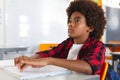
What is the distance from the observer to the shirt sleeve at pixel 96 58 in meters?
0.85

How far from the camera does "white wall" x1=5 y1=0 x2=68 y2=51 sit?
3.39 metres

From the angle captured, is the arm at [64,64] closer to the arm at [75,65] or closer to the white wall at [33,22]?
the arm at [75,65]

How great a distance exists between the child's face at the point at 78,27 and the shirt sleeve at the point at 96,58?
0.46 feet

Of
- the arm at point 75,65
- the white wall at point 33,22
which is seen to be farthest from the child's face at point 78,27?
the white wall at point 33,22

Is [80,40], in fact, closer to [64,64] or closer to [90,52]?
[90,52]

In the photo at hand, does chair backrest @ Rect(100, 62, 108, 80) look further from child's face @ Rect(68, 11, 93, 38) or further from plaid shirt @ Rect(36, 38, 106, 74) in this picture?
child's face @ Rect(68, 11, 93, 38)

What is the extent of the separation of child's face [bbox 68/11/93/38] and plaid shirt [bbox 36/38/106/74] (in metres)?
0.05

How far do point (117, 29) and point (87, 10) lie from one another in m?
4.48

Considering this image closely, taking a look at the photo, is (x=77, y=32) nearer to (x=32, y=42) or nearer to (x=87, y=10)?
(x=87, y=10)

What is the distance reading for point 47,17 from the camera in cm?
388

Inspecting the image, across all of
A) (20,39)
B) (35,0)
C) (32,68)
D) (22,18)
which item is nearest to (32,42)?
(20,39)

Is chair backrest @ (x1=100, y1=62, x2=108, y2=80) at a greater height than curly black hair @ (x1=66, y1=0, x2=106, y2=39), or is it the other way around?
curly black hair @ (x1=66, y1=0, x2=106, y2=39)

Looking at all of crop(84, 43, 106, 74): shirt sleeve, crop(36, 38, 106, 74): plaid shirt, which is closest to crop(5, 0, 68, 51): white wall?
crop(36, 38, 106, 74): plaid shirt

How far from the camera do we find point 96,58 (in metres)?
0.89
